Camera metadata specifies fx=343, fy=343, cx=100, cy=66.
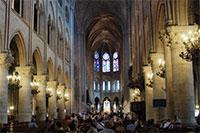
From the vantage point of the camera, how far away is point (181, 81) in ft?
52.9

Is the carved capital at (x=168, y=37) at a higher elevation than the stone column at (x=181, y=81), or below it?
higher

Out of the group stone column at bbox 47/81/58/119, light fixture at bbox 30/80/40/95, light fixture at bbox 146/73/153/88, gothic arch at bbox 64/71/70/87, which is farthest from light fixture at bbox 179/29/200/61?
gothic arch at bbox 64/71/70/87

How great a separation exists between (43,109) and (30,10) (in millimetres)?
9631

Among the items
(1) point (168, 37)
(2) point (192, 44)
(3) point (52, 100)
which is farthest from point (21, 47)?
(2) point (192, 44)

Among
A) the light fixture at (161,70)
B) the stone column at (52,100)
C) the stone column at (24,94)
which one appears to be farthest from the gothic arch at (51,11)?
the light fixture at (161,70)

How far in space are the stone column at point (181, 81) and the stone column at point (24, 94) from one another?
552 inches

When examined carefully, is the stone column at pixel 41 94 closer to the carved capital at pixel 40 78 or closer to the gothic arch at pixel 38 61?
the carved capital at pixel 40 78

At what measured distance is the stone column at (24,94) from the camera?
26891 millimetres

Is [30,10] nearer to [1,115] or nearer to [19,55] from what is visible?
[19,55]

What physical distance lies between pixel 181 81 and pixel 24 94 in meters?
14.7

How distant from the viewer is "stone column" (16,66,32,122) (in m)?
26.9

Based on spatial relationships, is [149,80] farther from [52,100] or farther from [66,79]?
[66,79]

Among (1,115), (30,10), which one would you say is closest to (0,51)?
(1,115)

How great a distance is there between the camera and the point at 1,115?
843 inches
